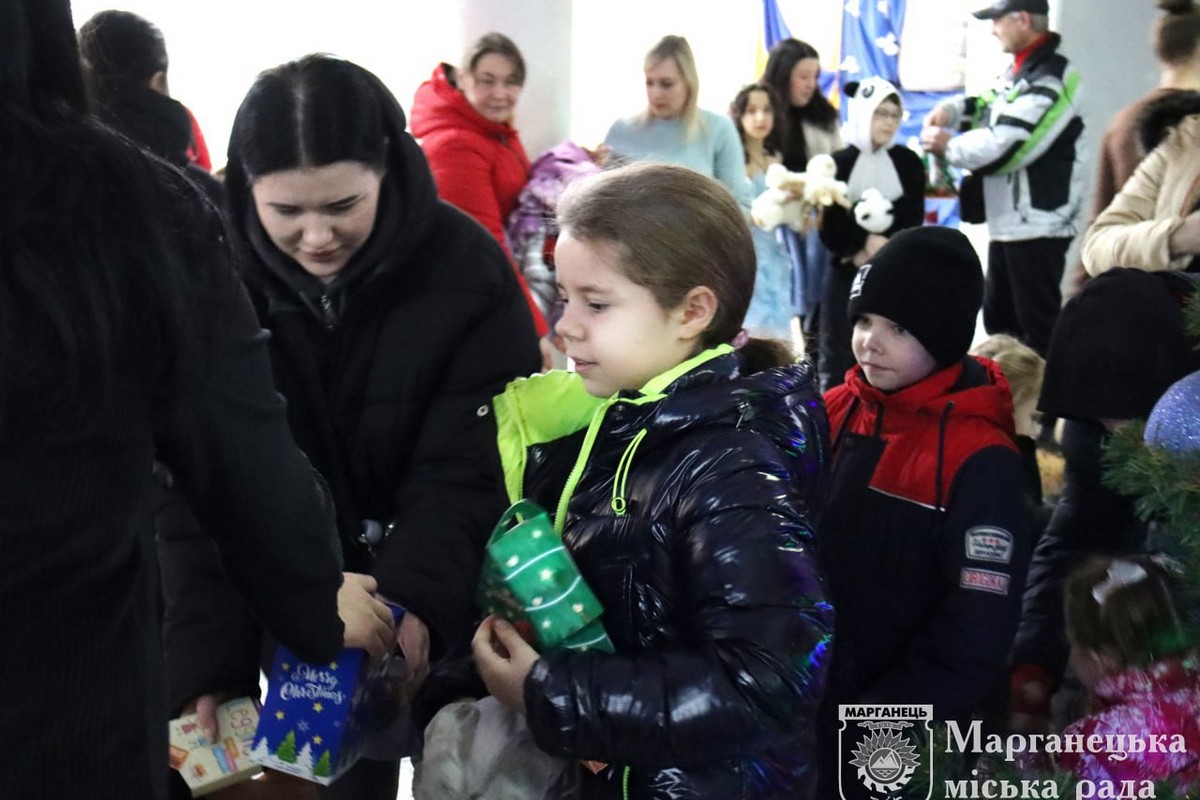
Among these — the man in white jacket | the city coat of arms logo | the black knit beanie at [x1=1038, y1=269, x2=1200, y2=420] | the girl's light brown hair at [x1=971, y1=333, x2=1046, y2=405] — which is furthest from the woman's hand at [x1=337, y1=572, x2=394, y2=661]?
the man in white jacket

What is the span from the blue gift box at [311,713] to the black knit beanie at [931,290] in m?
1.18

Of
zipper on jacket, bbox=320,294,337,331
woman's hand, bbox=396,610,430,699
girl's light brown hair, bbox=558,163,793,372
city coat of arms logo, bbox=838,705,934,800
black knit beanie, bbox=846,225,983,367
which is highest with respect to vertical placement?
girl's light brown hair, bbox=558,163,793,372

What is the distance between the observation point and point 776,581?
116 cm

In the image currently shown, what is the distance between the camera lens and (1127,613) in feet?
5.15

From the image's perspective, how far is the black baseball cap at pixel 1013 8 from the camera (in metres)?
4.45

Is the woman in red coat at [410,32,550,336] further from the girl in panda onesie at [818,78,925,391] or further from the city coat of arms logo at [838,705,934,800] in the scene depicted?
the city coat of arms logo at [838,705,934,800]

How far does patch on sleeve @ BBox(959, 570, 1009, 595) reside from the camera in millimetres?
1880

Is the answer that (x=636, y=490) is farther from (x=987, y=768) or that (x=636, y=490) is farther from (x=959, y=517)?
(x=959, y=517)

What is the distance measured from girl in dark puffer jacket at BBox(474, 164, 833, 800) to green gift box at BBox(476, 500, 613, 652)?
28 mm

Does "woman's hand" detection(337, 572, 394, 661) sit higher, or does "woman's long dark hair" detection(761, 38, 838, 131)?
"woman's long dark hair" detection(761, 38, 838, 131)

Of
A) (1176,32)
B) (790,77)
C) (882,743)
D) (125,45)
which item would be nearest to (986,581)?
(882,743)

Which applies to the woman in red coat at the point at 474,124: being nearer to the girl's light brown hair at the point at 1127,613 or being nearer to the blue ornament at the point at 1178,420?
the girl's light brown hair at the point at 1127,613

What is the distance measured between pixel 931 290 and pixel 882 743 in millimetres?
786

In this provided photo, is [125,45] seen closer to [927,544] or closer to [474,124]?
[474,124]
